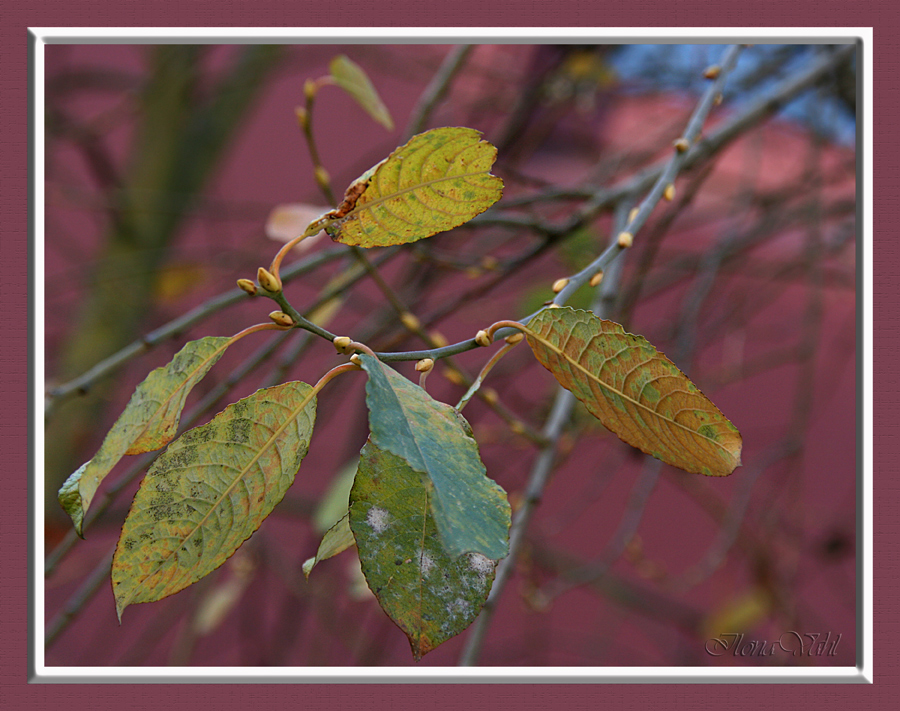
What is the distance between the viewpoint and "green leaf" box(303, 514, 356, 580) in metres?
0.31

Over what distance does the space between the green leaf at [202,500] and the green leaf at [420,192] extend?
8cm

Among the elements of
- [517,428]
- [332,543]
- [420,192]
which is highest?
[420,192]

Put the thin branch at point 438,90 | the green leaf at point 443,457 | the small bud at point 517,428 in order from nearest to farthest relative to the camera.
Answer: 1. the green leaf at point 443,457
2. the small bud at point 517,428
3. the thin branch at point 438,90

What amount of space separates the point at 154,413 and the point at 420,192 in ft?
0.51

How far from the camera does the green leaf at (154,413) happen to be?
307mm

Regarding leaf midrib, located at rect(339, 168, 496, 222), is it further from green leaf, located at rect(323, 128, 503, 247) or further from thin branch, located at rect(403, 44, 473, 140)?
thin branch, located at rect(403, 44, 473, 140)

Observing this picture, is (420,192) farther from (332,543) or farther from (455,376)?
(455,376)

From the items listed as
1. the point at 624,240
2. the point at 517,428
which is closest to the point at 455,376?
the point at 517,428

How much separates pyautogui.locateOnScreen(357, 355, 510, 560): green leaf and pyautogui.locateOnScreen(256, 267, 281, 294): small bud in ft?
0.18

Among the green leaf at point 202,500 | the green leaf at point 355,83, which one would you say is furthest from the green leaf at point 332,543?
the green leaf at point 355,83

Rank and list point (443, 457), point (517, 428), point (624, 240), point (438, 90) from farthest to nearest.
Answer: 1. point (438, 90)
2. point (517, 428)
3. point (624, 240)
4. point (443, 457)

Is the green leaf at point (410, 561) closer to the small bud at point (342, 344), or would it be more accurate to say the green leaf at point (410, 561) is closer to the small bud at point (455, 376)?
the small bud at point (342, 344)

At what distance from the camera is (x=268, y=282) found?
0.30 m

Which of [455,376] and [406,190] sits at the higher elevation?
[406,190]
